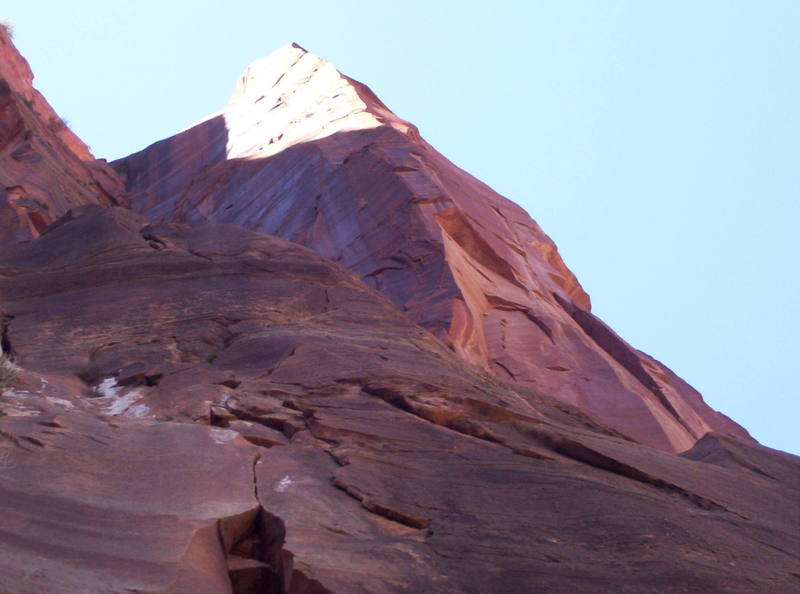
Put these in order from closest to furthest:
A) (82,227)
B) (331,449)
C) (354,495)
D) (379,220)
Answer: (354,495)
(331,449)
(82,227)
(379,220)

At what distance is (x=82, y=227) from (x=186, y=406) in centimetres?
835

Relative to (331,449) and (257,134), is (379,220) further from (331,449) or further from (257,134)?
(331,449)

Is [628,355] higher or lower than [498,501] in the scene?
higher

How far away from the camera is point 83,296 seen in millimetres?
17219

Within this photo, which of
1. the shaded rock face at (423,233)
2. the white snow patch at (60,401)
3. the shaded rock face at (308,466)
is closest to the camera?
the shaded rock face at (308,466)

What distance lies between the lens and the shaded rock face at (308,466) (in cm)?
898

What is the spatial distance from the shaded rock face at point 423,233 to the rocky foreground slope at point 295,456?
4.58ft

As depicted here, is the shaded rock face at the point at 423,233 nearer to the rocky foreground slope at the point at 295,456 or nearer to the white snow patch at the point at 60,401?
the rocky foreground slope at the point at 295,456


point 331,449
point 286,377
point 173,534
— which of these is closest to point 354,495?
point 331,449

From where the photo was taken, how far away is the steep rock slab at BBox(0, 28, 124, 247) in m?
26.2

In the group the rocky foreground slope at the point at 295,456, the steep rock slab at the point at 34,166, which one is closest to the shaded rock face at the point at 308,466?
the rocky foreground slope at the point at 295,456

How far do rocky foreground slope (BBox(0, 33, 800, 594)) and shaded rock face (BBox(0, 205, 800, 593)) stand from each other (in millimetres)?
32

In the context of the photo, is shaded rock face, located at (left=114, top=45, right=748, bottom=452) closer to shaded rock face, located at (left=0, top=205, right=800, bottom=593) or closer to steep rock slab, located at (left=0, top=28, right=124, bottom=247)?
steep rock slab, located at (left=0, top=28, right=124, bottom=247)

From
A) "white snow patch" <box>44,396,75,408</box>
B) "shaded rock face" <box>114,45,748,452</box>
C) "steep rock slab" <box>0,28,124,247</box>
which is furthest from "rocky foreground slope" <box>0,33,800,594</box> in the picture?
"steep rock slab" <box>0,28,124,247</box>
